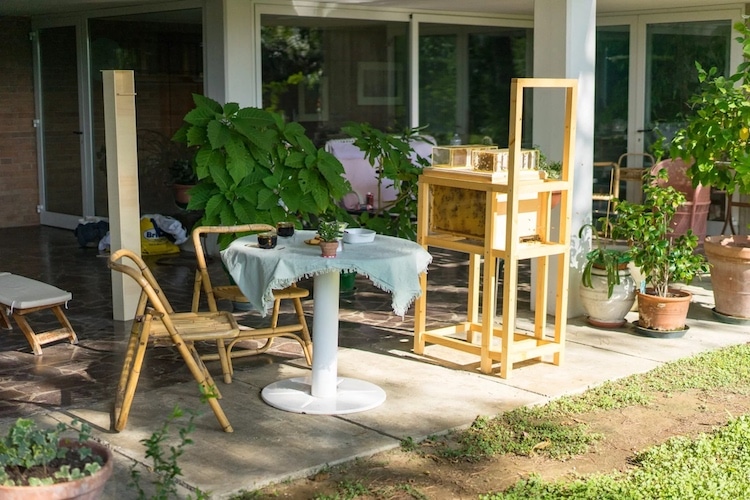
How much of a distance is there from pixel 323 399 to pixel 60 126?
7.32m

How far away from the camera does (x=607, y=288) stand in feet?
21.8

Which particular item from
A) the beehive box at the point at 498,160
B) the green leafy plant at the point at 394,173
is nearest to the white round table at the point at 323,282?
the beehive box at the point at 498,160

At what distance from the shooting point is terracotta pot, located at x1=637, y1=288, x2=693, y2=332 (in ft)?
21.4

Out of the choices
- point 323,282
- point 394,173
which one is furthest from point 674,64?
point 323,282

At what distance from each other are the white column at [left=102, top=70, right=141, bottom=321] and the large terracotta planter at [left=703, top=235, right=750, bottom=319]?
3.94m

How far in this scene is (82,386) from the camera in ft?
17.8

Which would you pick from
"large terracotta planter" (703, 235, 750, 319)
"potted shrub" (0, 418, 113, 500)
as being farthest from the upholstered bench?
"large terracotta planter" (703, 235, 750, 319)

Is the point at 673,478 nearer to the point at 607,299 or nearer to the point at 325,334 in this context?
the point at 325,334

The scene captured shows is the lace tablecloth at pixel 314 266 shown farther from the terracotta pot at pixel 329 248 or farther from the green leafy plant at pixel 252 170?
the green leafy plant at pixel 252 170

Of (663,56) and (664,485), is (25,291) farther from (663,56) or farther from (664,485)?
(663,56)

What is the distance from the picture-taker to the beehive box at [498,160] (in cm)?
557

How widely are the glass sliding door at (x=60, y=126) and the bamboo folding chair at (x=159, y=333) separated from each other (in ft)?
21.9

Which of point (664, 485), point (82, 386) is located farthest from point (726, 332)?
point (82, 386)

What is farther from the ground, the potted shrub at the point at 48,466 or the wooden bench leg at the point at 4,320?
the potted shrub at the point at 48,466
